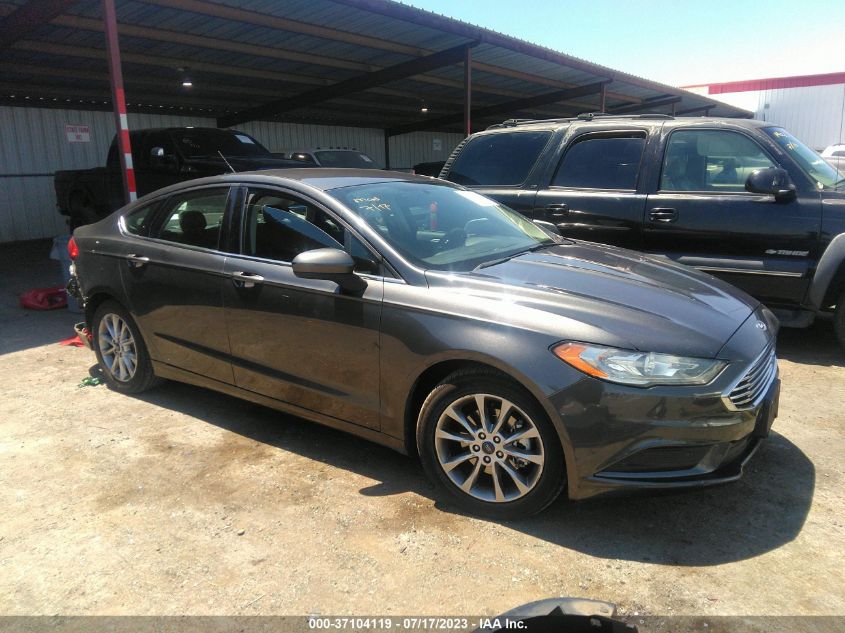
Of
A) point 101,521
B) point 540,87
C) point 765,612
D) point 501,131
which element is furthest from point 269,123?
point 765,612

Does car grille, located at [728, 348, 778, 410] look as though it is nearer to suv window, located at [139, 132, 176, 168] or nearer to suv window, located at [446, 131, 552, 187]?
suv window, located at [446, 131, 552, 187]

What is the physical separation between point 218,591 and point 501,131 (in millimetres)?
5120

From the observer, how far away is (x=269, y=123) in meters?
20.2

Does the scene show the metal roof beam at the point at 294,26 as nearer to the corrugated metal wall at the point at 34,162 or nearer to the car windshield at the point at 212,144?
the car windshield at the point at 212,144

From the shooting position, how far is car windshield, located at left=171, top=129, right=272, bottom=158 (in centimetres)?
966

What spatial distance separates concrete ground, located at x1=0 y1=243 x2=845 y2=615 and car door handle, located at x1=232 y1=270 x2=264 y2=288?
96 cm

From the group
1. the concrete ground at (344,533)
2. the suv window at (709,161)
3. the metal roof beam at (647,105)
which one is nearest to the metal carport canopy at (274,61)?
the metal roof beam at (647,105)

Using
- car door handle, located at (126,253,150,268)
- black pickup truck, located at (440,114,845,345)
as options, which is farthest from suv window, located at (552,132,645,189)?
car door handle, located at (126,253,150,268)

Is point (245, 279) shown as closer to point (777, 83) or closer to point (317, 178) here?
point (317, 178)

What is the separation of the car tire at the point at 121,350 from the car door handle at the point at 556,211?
3.64 metres

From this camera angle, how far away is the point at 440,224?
358cm

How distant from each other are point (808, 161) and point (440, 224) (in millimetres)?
3649

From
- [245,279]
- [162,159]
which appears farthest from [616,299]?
[162,159]

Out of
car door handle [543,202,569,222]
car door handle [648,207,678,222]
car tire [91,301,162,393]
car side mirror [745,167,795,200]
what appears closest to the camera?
car tire [91,301,162,393]
